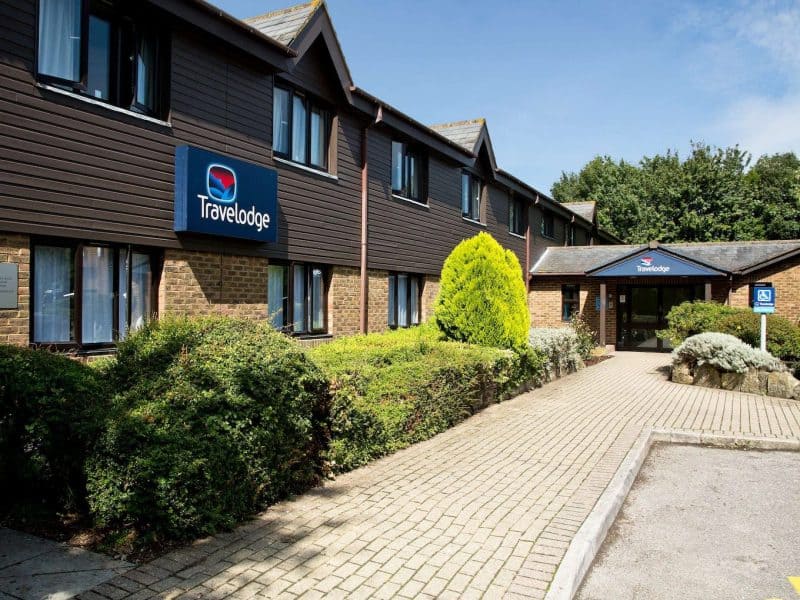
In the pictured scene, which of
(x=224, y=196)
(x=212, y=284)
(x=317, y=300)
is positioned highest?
(x=224, y=196)

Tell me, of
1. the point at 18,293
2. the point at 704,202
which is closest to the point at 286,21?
the point at 18,293

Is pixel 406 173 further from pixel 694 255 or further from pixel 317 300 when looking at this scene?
pixel 694 255

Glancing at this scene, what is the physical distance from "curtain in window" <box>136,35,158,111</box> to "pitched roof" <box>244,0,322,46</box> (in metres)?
2.82

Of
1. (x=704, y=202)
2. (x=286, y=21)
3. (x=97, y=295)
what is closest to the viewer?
(x=97, y=295)

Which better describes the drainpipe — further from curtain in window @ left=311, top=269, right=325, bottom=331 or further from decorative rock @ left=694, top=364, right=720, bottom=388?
decorative rock @ left=694, top=364, right=720, bottom=388

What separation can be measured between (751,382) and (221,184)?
11361mm

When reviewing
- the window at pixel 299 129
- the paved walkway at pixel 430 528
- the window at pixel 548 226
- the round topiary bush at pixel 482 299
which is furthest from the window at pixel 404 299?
the window at pixel 548 226

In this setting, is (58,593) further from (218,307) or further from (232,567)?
(218,307)

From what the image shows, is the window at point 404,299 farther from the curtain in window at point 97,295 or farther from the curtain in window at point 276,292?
the curtain in window at point 97,295

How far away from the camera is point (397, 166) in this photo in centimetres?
1581

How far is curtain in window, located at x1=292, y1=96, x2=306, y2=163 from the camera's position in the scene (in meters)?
12.1

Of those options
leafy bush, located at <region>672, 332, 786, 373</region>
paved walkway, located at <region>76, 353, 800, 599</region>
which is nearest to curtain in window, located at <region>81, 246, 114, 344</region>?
paved walkway, located at <region>76, 353, 800, 599</region>

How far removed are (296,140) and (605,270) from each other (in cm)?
1499

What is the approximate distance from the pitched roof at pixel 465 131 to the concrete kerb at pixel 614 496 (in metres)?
12.3
